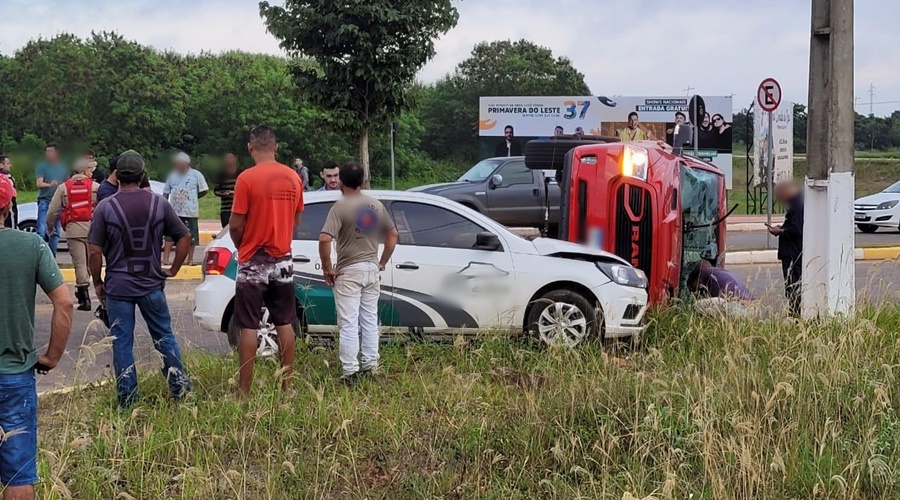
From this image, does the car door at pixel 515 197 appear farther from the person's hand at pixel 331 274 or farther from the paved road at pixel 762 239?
the person's hand at pixel 331 274

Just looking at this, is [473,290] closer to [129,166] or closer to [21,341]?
[129,166]

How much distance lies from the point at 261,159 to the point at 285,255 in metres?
0.68

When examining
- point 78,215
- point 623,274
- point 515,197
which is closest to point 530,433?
point 623,274

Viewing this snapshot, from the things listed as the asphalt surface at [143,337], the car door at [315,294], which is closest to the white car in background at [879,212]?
the asphalt surface at [143,337]

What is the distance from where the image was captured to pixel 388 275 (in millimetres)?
7508

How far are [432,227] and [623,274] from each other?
67.4 inches

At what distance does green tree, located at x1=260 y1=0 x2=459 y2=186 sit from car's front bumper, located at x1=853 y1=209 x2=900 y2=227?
12031 millimetres

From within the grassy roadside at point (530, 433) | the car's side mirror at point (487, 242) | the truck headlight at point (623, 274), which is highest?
the car's side mirror at point (487, 242)

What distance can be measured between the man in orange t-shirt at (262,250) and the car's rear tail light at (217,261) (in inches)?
62.5

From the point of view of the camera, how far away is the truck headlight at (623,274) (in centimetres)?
753

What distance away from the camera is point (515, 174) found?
1752 centimetres

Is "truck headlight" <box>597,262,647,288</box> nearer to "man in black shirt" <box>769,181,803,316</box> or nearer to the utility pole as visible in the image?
the utility pole

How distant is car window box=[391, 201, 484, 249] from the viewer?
7.67 metres

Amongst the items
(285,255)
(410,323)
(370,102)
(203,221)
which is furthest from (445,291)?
(203,221)
